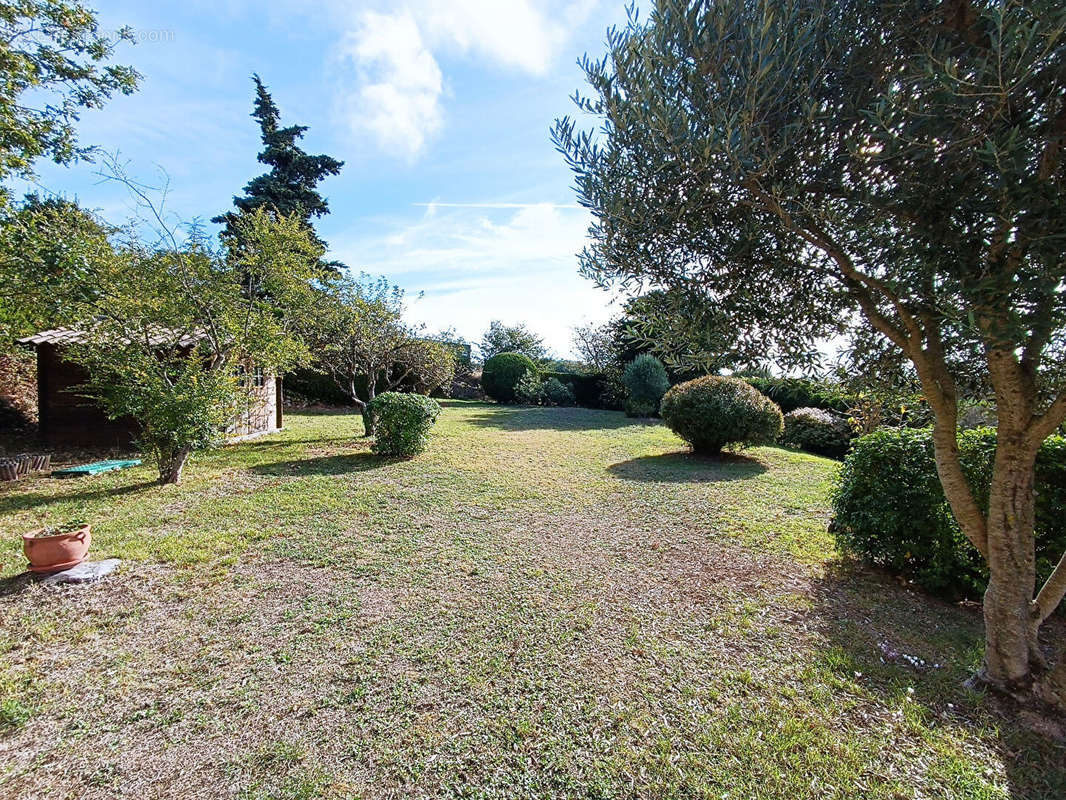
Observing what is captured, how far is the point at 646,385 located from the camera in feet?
53.4

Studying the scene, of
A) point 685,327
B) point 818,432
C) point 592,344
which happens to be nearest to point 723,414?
point 818,432

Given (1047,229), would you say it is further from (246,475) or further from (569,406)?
(569,406)

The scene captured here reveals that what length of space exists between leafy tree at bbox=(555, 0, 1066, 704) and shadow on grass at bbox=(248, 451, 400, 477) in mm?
6388

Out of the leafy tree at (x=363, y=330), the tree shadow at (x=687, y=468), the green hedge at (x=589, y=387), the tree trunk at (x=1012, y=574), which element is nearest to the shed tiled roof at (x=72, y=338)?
the leafy tree at (x=363, y=330)

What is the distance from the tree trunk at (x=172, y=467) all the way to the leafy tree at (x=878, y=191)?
6.95 m

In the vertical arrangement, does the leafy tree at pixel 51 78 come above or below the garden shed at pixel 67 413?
above

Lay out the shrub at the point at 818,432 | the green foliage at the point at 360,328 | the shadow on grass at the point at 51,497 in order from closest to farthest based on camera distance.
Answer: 1. the shadow on grass at the point at 51,497
2. the green foliage at the point at 360,328
3. the shrub at the point at 818,432

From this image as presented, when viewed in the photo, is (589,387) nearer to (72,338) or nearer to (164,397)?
→ (164,397)

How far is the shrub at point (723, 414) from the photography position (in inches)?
337

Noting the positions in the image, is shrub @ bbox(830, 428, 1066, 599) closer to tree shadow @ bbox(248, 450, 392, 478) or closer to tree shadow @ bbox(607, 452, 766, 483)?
tree shadow @ bbox(607, 452, 766, 483)

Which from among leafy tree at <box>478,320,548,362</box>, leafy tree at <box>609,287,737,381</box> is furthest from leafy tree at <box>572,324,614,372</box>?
leafy tree at <box>609,287,737,381</box>

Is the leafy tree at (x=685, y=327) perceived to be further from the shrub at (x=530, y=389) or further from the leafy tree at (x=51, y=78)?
the shrub at (x=530, y=389)

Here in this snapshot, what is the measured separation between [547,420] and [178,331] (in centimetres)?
1022

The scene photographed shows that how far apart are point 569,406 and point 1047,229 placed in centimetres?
1861
